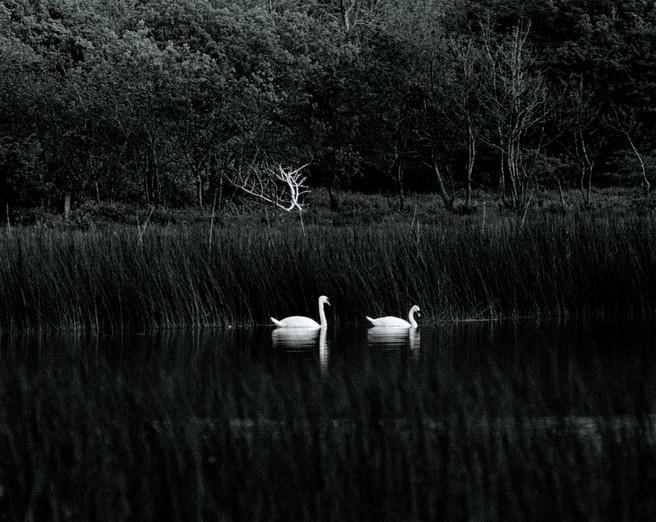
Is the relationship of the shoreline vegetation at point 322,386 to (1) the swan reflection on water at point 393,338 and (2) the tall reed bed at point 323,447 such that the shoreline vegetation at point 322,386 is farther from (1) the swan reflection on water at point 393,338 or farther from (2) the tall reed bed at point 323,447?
(1) the swan reflection on water at point 393,338

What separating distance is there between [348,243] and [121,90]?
22.2 m

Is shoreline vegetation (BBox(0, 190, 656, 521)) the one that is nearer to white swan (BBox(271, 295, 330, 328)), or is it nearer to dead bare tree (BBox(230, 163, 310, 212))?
white swan (BBox(271, 295, 330, 328))

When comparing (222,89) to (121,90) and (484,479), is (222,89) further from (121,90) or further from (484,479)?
(484,479)

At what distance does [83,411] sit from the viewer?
7781 mm

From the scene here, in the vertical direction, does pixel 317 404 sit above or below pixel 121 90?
below

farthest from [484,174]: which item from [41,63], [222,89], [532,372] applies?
[532,372]

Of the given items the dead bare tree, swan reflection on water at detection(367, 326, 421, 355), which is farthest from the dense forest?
swan reflection on water at detection(367, 326, 421, 355)

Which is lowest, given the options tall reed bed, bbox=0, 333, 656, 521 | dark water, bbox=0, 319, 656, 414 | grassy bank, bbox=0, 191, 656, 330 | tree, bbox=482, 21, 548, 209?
tall reed bed, bbox=0, 333, 656, 521

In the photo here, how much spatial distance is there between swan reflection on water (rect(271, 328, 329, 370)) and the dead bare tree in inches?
746

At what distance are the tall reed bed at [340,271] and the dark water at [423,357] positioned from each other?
1.06 feet

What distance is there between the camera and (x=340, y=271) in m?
13.2

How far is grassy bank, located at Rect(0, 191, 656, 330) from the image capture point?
12781 millimetres

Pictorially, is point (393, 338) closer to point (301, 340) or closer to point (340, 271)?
point (301, 340)

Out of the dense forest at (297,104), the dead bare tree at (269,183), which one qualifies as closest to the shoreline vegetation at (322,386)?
the dense forest at (297,104)
